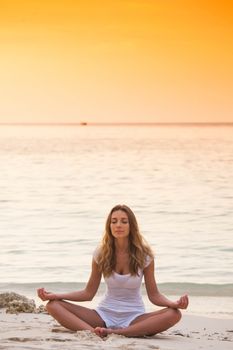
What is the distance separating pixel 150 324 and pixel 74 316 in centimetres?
65

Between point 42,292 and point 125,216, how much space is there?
934 millimetres

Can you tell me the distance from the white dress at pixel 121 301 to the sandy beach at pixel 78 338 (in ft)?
0.86

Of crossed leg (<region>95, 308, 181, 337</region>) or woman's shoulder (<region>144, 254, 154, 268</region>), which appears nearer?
crossed leg (<region>95, 308, 181, 337</region>)

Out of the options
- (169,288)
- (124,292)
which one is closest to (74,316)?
(124,292)

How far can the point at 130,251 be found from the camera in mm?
7539

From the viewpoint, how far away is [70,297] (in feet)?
24.9

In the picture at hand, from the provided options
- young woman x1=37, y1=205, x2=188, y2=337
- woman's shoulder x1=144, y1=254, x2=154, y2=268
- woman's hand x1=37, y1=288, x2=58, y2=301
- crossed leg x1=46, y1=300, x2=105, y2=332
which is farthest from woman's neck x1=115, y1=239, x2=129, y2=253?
woman's hand x1=37, y1=288, x2=58, y2=301

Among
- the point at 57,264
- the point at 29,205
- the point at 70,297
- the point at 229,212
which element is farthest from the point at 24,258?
the point at 29,205

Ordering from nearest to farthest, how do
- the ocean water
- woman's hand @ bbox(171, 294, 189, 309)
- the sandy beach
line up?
the sandy beach, woman's hand @ bbox(171, 294, 189, 309), the ocean water

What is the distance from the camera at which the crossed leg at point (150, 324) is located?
7.38 metres

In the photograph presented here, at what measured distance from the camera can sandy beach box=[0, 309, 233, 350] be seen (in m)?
6.77

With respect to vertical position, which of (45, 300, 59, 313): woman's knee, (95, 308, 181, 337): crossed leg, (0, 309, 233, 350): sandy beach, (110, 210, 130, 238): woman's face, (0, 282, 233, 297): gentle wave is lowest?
(0, 309, 233, 350): sandy beach

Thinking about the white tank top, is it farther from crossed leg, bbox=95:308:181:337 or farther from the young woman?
crossed leg, bbox=95:308:181:337

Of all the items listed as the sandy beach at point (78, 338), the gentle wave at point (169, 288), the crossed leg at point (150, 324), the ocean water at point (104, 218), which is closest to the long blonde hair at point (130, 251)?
the crossed leg at point (150, 324)
